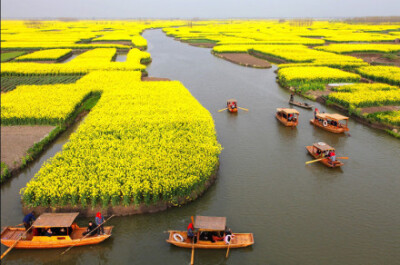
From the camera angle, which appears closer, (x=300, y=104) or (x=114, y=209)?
(x=114, y=209)

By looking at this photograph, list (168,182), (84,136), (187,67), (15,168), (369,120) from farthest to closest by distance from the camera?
(187,67), (369,120), (84,136), (15,168), (168,182)

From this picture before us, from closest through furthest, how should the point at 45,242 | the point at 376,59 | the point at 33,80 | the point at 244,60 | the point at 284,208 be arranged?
the point at 45,242
the point at 284,208
the point at 33,80
the point at 244,60
the point at 376,59

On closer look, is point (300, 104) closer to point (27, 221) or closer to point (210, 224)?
point (210, 224)

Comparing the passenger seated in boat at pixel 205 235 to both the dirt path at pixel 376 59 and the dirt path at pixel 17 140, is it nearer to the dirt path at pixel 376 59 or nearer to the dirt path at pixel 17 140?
the dirt path at pixel 17 140

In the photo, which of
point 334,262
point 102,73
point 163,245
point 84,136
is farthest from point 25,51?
point 334,262

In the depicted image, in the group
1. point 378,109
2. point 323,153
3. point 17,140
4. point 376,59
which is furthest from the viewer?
point 376,59

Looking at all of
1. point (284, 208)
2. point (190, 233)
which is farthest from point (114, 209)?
point (284, 208)

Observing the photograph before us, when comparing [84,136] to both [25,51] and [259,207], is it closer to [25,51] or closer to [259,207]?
[259,207]
